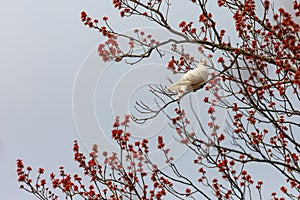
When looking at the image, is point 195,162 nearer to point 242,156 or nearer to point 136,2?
point 242,156

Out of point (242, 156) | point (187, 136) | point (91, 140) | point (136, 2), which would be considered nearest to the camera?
point (187, 136)

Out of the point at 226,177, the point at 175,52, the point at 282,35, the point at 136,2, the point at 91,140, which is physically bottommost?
the point at 226,177

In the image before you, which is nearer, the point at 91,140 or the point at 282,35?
the point at 282,35

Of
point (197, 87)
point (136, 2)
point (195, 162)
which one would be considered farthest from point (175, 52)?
point (197, 87)

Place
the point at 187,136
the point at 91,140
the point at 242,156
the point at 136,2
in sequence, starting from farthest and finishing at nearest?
the point at 136,2, the point at 91,140, the point at 242,156, the point at 187,136

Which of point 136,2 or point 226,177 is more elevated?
point 136,2

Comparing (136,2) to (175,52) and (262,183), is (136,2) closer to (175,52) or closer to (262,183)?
(175,52)

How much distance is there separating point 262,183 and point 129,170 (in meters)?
1.43

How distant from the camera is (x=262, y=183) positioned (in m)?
4.11

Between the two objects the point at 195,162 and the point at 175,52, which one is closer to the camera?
the point at 195,162

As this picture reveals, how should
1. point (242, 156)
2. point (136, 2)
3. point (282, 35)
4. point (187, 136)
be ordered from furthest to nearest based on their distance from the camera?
point (136, 2) < point (242, 156) < point (187, 136) < point (282, 35)

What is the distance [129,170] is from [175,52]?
1.35 m

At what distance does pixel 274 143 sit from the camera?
3.83 metres

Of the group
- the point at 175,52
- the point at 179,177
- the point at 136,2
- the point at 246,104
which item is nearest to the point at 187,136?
the point at 179,177
